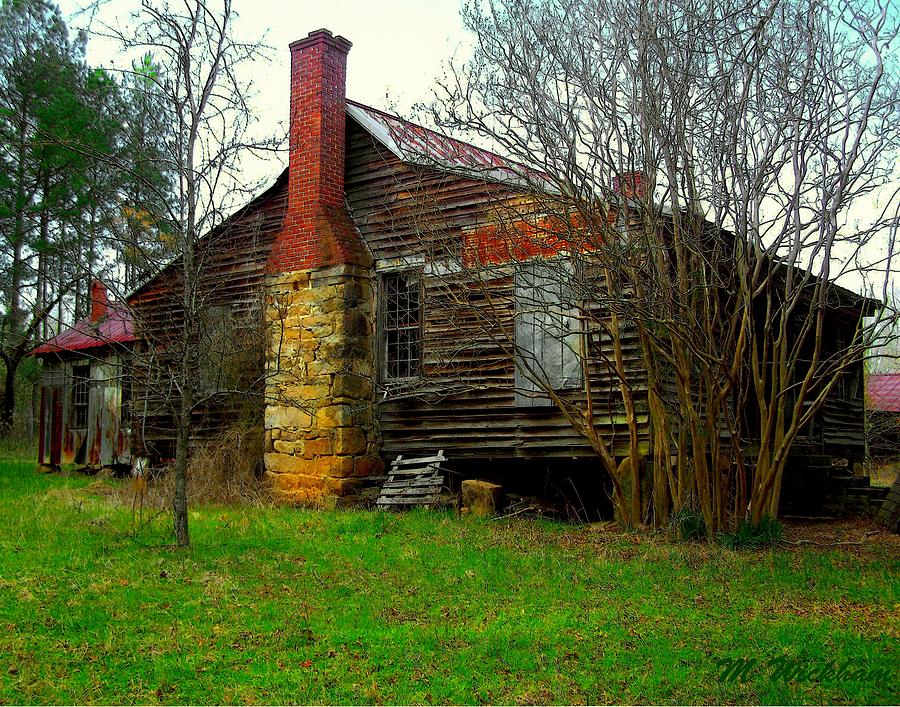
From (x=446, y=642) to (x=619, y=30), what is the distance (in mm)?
6789

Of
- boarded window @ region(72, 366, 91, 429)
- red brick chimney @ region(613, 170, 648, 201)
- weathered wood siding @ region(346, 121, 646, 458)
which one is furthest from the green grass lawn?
boarded window @ region(72, 366, 91, 429)

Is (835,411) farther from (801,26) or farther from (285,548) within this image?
(285,548)

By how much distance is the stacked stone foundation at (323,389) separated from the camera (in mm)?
12008

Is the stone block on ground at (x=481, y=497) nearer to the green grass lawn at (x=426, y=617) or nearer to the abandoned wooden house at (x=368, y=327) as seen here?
the abandoned wooden house at (x=368, y=327)

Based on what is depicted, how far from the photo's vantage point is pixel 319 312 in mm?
12391

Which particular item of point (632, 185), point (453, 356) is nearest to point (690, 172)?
point (632, 185)

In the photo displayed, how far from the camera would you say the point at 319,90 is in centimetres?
1272

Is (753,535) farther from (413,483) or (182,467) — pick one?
(182,467)

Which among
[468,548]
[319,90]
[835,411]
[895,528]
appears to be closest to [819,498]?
[835,411]

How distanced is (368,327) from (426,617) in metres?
6.98

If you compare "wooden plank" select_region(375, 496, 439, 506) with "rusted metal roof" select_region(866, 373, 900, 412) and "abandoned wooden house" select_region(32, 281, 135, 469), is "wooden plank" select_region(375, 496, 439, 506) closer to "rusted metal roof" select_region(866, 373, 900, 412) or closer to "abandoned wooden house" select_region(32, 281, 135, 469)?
"abandoned wooden house" select_region(32, 281, 135, 469)

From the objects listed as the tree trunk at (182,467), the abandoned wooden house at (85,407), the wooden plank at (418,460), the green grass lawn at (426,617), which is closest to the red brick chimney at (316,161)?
the wooden plank at (418,460)

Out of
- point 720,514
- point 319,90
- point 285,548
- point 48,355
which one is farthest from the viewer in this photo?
point 48,355

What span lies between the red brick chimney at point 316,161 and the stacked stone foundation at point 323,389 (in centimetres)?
42
